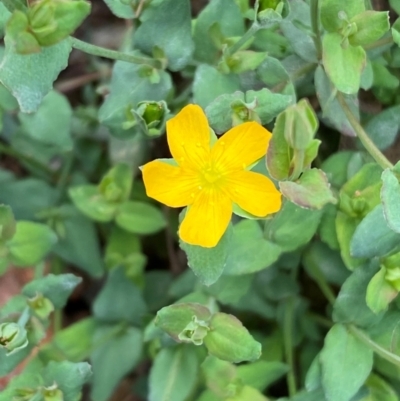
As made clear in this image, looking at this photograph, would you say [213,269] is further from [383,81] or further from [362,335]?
[383,81]

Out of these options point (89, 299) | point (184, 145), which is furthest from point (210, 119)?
point (89, 299)

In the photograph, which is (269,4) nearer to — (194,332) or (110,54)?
(110,54)

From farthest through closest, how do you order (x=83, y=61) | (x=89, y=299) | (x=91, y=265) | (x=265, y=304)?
(x=83, y=61)
(x=89, y=299)
(x=91, y=265)
(x=265, y=304)

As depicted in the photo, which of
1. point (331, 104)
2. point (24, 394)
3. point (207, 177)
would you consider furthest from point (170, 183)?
point (24, 394)

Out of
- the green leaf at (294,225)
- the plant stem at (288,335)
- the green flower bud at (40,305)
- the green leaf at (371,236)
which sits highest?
the green leaf at (371,236)

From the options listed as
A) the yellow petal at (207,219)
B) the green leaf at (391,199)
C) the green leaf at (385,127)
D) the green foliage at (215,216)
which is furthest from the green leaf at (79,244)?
the green leaf at (391,199)

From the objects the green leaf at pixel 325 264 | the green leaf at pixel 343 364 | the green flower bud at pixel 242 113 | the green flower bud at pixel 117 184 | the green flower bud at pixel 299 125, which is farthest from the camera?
the green flower bud at pixel 117 184

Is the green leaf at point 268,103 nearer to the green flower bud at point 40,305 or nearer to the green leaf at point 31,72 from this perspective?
the green leaf at point 31,72
